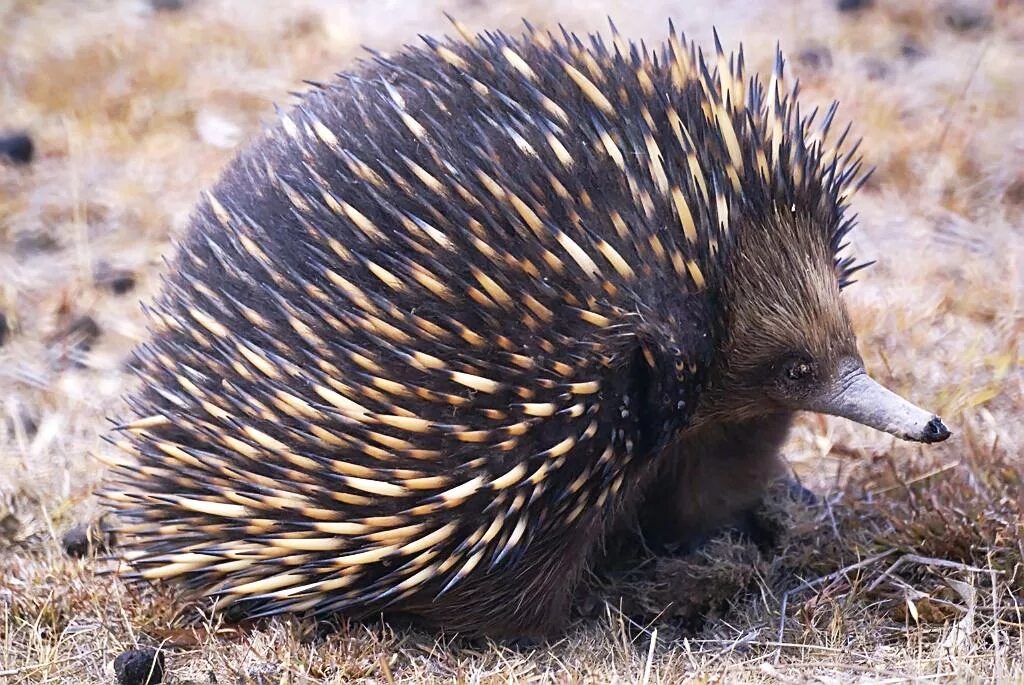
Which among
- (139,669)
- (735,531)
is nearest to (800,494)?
(735,531)

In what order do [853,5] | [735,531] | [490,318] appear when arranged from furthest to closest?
1. [853,5]
2. [735,531]
3. [490,318]

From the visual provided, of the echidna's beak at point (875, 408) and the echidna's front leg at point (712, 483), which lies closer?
the echidna's beak at point (875, 408)

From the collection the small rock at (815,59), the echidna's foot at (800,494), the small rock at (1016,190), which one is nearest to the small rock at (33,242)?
the echidna's foot at (800,494)

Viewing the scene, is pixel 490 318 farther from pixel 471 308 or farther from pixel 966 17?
pixel 966 17

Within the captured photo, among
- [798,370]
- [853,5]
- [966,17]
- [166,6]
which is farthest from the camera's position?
[166,6]

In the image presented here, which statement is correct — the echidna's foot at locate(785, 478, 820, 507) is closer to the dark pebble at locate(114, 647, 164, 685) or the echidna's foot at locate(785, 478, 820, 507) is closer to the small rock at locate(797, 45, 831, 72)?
the dark pebble at locate(114, 647, 164, 685)

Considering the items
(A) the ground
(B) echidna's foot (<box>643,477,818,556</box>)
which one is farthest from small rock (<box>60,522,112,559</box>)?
(B) echidna's foot (<box>643,477,818,556</box>)

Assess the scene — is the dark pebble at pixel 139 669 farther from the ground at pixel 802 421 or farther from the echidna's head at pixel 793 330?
the echidna's head at pixel 793 330
